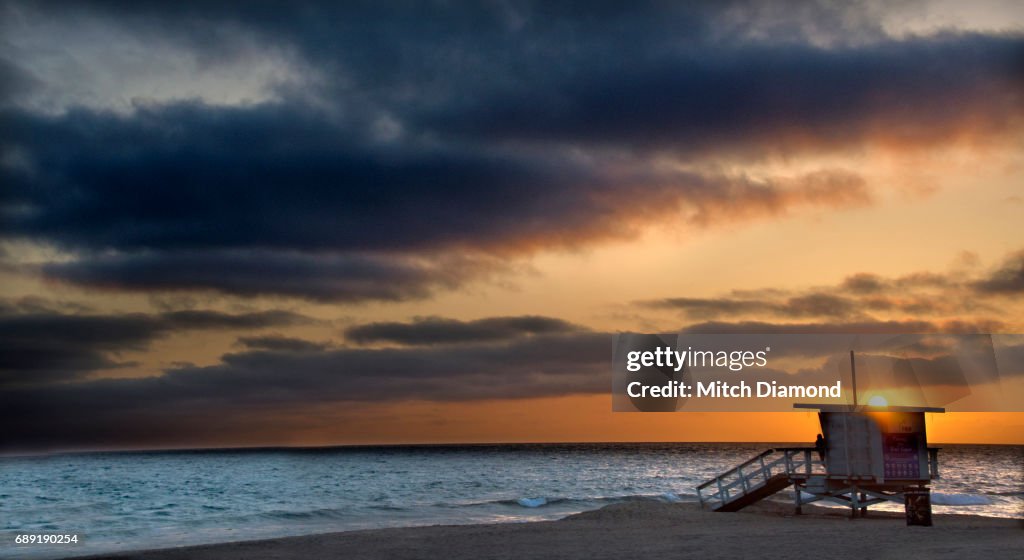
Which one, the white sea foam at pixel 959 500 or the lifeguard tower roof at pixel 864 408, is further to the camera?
the white sea foam at pixel 959 500

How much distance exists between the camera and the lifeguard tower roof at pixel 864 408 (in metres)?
32.8

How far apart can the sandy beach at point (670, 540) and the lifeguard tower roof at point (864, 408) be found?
400cm

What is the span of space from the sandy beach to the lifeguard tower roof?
13.1 feet

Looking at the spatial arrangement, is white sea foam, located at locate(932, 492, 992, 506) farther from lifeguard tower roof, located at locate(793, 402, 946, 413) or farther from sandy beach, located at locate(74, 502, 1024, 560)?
lifeguard tower roof, located at locate(793, 402, 946, 413)

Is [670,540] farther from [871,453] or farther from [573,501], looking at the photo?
[573,501]

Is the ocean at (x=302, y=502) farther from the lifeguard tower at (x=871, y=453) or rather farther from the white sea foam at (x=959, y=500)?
the lifeguard tower at (x=871, y=453)

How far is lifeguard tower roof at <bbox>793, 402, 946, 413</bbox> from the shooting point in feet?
108

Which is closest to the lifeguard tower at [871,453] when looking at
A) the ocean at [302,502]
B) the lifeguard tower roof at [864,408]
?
the lifeguard tower roof at [864,408]

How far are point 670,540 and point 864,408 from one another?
1134cm

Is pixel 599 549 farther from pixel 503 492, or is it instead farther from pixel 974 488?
pixel 974 488

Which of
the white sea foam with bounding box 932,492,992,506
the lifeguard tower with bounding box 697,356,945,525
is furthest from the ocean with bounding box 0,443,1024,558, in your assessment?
the lifeguard tower with bounding box 697,356,945,525

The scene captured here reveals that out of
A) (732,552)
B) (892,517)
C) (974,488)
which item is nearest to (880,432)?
(892,517)

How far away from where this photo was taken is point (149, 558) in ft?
87.8

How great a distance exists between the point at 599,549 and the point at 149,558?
13.5m
